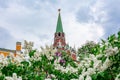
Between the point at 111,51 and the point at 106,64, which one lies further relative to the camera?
the point at 106,64

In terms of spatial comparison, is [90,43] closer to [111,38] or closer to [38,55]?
[38,55]

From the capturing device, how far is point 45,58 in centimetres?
717

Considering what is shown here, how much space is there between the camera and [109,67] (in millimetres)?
3707

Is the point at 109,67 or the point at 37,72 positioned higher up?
the point at 37,72

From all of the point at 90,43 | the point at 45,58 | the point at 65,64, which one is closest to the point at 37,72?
the point at 45,58

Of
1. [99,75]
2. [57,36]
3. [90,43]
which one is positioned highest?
[57,36]

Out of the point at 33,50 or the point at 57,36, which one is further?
the point at 57,36

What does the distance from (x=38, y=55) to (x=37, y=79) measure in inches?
36.7

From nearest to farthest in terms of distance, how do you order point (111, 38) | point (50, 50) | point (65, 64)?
point (111, 38)
point (50, 50)
point (65, 64)

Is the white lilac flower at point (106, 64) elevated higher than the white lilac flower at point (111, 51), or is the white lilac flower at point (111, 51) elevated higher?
the white lilac flower at point (111, 51)

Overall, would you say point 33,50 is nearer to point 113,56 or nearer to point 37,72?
point 37,72

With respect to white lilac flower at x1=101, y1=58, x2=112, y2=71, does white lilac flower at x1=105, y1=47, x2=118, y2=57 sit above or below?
above

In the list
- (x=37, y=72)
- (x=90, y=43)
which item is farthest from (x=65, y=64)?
(x=90, y=43)

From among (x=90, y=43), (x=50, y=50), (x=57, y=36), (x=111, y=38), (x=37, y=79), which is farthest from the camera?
(x=57, y=36)
